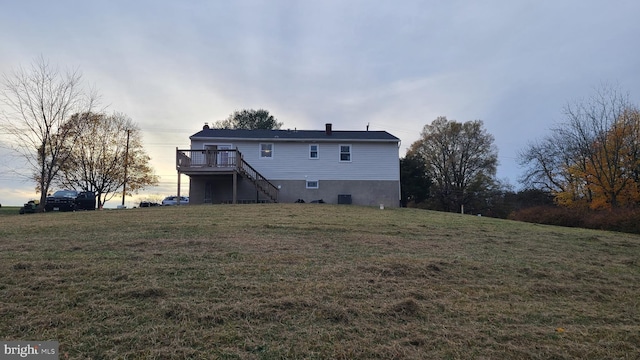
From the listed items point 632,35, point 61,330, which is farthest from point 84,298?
point 632,35

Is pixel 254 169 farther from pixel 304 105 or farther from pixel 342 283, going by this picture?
pixel 342 283

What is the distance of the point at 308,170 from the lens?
2206cm

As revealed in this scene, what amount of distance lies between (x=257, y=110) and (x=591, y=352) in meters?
46.1

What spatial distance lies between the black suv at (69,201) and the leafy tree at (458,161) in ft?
105

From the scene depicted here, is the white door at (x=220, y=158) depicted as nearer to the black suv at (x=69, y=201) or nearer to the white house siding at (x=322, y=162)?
the white house siding at (x=322, y=162)

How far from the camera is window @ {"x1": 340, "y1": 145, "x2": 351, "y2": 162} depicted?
73.4 feet

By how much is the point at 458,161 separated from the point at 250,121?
2582 centimetres

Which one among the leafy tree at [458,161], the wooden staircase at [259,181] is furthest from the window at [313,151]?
the leafy tree at [458,161]

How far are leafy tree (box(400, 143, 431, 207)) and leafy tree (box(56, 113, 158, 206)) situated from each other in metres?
24.0

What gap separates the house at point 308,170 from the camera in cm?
2183

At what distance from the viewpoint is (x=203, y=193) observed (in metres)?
22.1

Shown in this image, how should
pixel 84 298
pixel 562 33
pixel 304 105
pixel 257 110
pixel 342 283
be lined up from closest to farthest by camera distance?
pixel 84 298
pixel 342 283
pixel 562 33
pixel 304 105
pixel 257 110

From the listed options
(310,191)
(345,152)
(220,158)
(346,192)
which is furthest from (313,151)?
(220,158)

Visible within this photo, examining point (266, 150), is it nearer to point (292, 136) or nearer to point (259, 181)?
point (292, 136)
